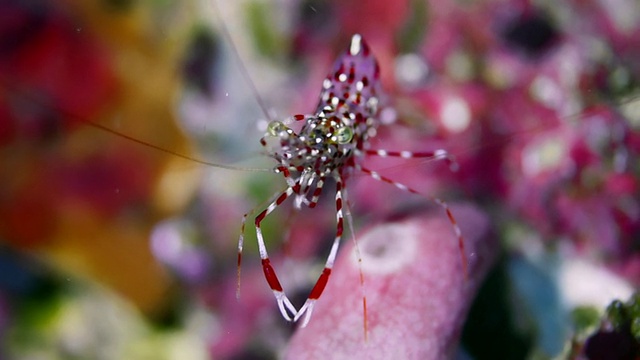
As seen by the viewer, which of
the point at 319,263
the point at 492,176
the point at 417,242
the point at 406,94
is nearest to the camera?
the point at 417,242

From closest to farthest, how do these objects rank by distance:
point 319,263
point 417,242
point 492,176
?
point 417,242 → point 319,263 → point 492,176

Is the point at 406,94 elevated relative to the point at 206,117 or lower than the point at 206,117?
elevated

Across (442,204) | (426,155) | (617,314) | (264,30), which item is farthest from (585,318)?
(264,30)

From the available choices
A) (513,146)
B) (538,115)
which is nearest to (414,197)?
(513,146)

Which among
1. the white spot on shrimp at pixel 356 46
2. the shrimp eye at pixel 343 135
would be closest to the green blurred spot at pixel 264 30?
Answer: the white spot on shrimp at pixel 356 46

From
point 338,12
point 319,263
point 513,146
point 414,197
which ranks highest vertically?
point 338,12

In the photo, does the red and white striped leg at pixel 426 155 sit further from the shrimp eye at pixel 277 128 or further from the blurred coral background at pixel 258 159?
the shrimp eye at pixel 277 128

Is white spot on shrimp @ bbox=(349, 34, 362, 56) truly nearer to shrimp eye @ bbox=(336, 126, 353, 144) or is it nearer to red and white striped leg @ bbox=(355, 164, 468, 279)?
red and white striped leg @ bbox=(355, 164, 468, 279)

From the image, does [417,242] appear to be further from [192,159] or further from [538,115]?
[192,159]

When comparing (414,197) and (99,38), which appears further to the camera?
(99,38)
